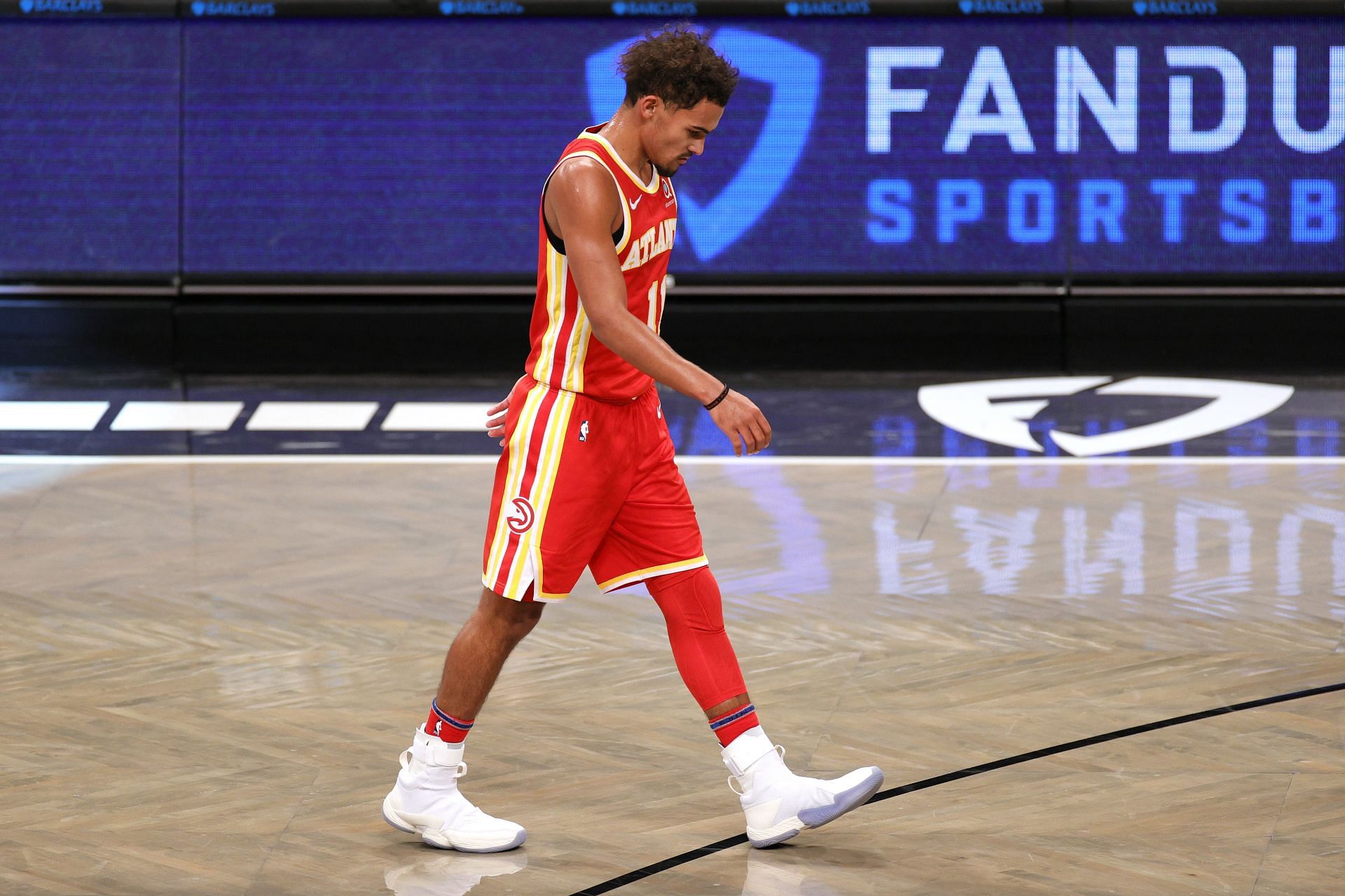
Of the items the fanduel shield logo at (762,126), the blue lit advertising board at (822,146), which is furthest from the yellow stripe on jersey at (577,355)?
the blue lit advertising board at (822,146)

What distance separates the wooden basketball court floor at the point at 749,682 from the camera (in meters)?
4.04

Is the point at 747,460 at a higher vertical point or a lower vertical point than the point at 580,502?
lower

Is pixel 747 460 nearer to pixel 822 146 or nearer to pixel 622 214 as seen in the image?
pixel 822 146

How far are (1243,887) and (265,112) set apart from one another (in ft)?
22.8

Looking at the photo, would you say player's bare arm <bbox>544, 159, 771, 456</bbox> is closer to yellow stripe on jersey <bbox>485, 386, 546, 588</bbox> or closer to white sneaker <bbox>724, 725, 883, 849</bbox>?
yellow stripe on jersey <bbox>485, 386, 546, 588</bbox>

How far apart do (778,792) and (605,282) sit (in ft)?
3.55

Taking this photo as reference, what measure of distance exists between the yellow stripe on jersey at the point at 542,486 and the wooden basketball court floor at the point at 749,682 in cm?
57

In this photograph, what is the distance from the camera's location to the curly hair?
3971mm

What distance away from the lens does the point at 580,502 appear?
4.07 metres

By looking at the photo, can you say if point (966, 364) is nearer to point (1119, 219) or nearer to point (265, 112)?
point (1119, 219)

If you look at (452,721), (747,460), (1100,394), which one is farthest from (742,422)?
(1100,394)

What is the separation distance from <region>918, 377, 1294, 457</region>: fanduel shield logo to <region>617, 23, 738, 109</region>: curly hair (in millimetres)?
4121

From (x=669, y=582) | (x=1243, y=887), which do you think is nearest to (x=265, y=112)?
(x=669, y=582)

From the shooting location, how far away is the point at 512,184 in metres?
9.62
